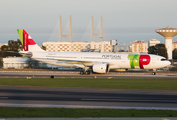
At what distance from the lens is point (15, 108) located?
16.5 metres

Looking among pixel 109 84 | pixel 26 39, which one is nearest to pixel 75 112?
pixel 109 84

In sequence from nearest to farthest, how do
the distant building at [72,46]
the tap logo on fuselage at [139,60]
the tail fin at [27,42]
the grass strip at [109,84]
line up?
the grass strip at [109,84]
the tap logo on fuselage at [139,60]
the tail fin at [27,42]
the distant building at [72,46]

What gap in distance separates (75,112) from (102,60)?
32293 mm

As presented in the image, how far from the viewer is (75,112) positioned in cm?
1541

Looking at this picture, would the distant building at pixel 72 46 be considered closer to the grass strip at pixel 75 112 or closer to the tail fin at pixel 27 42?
the tail fin at pixel 27 42

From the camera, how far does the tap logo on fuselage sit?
4528 cm

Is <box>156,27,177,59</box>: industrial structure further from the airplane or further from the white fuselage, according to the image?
the white fuselage

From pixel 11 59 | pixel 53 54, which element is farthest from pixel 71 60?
pixel 11 59

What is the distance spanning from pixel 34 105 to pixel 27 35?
3796 centimetres

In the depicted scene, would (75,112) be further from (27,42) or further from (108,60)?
(27,42)

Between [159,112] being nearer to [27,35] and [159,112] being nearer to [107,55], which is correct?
[107,55]

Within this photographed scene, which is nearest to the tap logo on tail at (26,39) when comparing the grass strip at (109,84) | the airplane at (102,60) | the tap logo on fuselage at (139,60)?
the airplane at (102,60)

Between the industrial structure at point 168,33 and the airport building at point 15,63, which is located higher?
the industrial structure at point 168,33

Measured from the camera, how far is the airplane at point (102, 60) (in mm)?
45350
